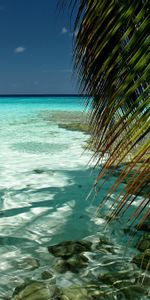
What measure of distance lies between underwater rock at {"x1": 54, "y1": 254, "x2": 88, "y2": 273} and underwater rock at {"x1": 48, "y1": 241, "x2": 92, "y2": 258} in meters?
0.09

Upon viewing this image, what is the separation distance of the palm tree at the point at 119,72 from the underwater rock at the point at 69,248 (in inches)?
81.4

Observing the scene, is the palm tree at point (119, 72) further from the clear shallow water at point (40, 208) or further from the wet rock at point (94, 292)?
the wet rock at point (94, 292)

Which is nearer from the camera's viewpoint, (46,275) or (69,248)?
(46,275)

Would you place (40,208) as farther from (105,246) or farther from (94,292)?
(94,292)

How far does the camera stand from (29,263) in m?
3.63

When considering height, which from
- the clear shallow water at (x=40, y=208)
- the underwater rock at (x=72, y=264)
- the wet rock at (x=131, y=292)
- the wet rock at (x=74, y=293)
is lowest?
the clear shallow water at (x=40, y=208)

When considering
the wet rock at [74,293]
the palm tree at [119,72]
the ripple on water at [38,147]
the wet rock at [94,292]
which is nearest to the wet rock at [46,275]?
the wet rock at [74,293]

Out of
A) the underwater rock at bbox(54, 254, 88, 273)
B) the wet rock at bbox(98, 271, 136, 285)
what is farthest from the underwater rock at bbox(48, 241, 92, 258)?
the wet rock at bbox(98, 271, 136, 285)

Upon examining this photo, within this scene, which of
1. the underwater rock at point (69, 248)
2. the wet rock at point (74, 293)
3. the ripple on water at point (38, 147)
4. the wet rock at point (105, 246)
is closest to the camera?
the wet rock at point (74, 293)

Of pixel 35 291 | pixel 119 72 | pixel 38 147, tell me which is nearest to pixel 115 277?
pixel 35 291

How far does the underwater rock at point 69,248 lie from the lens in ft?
12.3

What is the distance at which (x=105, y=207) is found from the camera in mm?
5406

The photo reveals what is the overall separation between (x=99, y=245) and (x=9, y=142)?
957cm

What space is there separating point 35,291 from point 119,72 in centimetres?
239
